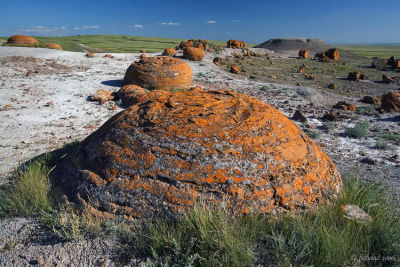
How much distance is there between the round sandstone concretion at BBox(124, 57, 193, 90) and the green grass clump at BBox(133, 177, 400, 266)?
8.18m

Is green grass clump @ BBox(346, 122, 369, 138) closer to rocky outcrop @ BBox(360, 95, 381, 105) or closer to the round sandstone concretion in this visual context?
rocky outcrop @ BBox(360, 95, 381, 105)

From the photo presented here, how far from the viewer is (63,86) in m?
10.4

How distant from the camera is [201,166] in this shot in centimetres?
251

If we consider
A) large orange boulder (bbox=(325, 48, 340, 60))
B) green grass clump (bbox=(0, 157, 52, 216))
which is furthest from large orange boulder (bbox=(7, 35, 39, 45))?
large orange boulder (bbox=(325, 48, 340, 60))

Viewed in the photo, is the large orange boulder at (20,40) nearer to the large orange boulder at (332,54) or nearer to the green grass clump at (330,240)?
the green grass clump at (330,240)

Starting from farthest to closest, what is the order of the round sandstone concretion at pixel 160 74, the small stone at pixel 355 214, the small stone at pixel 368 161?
the round sandstone concretion at pixel 160 74 < the small stone at pixel 368 161 < the small stone at pixel 355 214

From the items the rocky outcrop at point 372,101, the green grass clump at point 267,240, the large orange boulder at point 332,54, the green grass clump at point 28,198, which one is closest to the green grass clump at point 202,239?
the green grass clump at point 267,240

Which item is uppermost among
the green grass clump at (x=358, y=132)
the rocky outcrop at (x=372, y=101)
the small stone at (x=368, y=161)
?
the rocky outcrop at (x=372, y=101)

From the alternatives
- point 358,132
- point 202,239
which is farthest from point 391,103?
point 202,239

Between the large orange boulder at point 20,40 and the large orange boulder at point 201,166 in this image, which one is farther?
the large orange boulder at point 20,40

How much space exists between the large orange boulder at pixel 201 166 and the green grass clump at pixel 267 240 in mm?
145

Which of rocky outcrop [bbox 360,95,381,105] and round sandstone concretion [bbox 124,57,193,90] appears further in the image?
rocky outcrop [bbox 360,95,381,105]

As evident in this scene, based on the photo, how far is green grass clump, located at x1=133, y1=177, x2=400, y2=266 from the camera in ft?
6.79

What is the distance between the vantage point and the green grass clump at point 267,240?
2.07 metres
